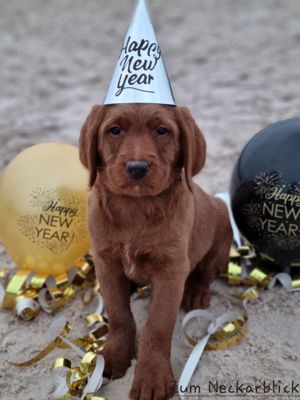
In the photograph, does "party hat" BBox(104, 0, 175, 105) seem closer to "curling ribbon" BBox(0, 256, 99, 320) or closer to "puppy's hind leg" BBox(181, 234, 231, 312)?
"puppy's hind leg" BBox(181, 234, 231, 312)

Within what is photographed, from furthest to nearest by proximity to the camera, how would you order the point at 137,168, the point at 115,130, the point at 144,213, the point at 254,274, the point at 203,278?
the point at 254,274, the point at 203,278, the point at 144,213, the point at 115,130, the point at 137,168

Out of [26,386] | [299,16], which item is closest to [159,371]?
[26,386]

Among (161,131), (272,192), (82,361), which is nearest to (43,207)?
(82,361)

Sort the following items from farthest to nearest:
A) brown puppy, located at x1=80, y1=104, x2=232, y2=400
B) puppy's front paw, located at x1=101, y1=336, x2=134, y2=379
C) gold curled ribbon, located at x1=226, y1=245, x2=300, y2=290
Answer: gold curled ribbon, located at x1=226, y1=245, x2=300, y2=290
puppy's front paw, located at x1=101, y1=336, x2=134, y2=379
brown puppy, located at x1=80, y1=104, x2=232, y2=400

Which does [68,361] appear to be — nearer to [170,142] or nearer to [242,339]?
[242,339]

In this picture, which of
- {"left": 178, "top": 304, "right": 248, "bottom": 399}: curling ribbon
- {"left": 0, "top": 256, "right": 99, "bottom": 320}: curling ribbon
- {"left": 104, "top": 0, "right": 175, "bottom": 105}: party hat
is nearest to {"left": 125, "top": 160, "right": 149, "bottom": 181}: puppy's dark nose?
{"left": 104, "top": 0, "right": 175, "bottom": 105}: party hat

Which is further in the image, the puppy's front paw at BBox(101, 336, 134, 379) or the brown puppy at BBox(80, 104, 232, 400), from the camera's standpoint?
the puppy's front paw at BBox(101, 336, 134, 379)

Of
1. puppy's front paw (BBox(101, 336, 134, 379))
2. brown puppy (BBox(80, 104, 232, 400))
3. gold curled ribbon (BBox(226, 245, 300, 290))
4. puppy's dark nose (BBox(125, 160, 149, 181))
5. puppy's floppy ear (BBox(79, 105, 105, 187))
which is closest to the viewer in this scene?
puppy's dark nose (BBox(125, 160, 149, 181))

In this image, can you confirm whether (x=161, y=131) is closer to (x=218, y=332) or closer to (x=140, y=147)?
(x=140, y=147)
